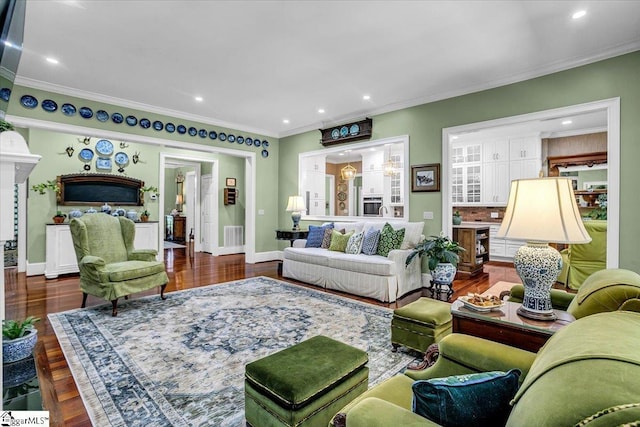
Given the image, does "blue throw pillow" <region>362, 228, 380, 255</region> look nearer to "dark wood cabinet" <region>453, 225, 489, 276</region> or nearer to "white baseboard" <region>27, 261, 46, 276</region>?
"dark wood cabinet" <region>453, 225, 489, 276</region>

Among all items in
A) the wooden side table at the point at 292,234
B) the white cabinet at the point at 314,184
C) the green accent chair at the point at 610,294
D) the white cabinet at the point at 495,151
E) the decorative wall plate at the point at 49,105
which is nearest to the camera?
the green accent chair at the point at 610,294

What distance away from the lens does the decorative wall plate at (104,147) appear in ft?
19.4

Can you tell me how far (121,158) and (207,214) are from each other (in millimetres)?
2393

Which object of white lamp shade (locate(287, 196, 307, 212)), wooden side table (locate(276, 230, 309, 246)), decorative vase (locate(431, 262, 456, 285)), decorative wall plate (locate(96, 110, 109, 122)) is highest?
decorative wall plate (locate(96, 110, 109, 122))

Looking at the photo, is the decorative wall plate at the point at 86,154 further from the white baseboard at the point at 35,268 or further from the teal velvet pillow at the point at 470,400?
the teal velvet pillow at the point at 470,400

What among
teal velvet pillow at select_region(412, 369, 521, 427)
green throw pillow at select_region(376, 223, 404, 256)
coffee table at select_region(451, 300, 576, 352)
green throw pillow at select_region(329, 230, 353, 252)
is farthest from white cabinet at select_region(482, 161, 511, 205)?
teal velvet pillow at select_region(412, 369, 521, 427)

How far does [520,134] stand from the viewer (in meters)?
6.72

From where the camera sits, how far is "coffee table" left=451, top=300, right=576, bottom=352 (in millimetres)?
1565

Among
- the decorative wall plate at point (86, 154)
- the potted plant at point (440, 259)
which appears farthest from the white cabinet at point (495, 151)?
the decorative wall plate at point (86, 154)

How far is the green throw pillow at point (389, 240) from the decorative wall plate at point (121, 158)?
17.0 ft

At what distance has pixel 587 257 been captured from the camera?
4.06 meters

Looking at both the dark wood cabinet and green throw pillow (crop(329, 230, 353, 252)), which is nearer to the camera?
green throw pillow (crop(329, 230, 353, 252))

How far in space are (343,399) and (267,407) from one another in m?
0.37

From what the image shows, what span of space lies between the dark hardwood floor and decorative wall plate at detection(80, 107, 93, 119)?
2.50 m
